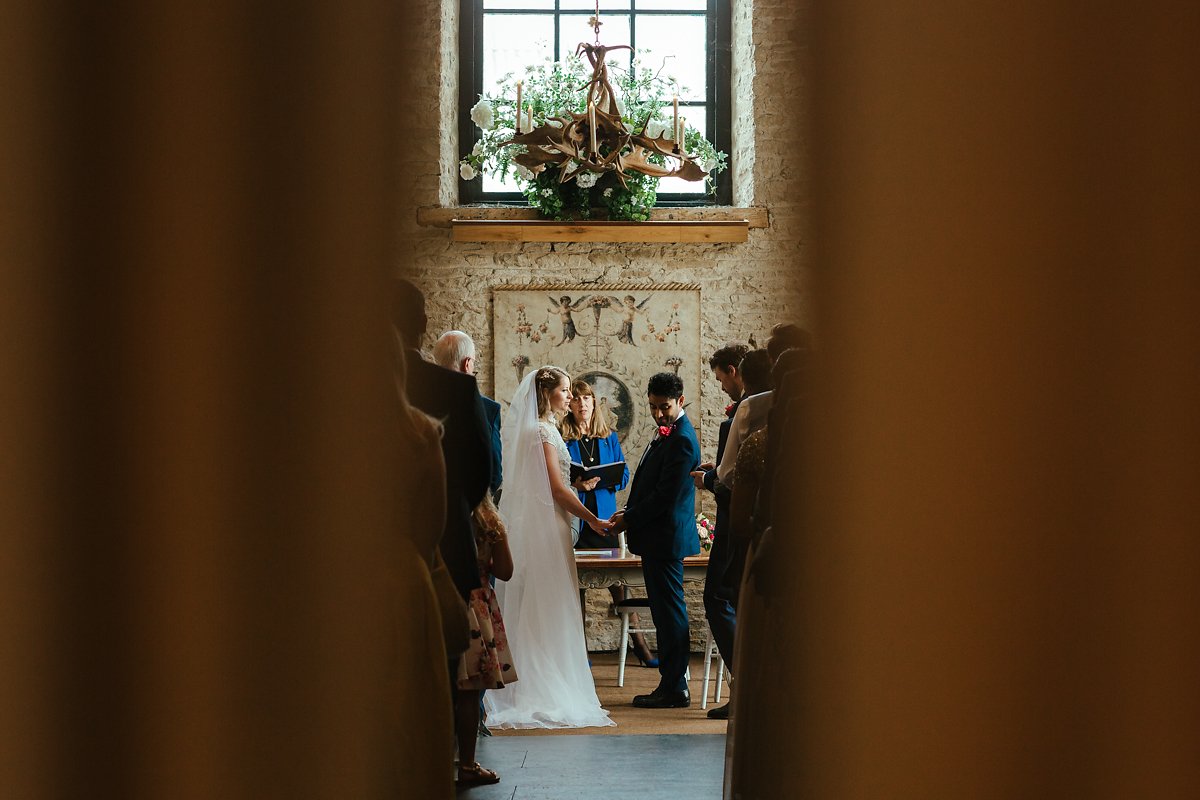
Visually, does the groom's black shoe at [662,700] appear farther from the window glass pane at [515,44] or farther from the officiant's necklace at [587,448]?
the window glass pane at [515,44]

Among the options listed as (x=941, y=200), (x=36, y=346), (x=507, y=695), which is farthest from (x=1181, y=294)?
(x=36, y=346)

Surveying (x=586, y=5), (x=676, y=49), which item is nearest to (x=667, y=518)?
(x=676, y=49)

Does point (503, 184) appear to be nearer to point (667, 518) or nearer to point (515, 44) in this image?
point (515, 44)

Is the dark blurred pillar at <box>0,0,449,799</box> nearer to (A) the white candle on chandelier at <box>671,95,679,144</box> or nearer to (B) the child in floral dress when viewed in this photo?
(B) the child in floral dress

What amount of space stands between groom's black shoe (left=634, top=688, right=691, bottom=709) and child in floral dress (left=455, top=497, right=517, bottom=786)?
0.06 m

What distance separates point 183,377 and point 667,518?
13.1 inches

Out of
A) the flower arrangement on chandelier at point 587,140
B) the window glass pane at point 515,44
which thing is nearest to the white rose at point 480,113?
the flower arrangement on chandelier at point 587,140

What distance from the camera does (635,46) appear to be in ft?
18.7

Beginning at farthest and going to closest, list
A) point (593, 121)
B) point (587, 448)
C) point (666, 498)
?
point (593, 121) → point (587, 448) → point (666, 498)

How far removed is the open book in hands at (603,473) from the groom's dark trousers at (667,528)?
5.94ft

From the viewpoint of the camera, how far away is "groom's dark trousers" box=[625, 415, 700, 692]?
601mm

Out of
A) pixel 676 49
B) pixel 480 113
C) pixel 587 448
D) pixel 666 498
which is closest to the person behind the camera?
pixel 666 498

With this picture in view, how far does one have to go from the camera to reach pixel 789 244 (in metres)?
0.36

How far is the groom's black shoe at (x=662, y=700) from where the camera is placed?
0.40 meters
